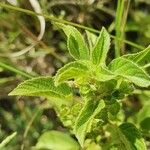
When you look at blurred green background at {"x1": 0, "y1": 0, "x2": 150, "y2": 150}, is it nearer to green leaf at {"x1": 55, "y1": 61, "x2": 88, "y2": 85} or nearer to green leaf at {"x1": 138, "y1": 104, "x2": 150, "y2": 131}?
green leaf at {"x1": 138, "y1": 104, "x2": 150, "y2": 131}

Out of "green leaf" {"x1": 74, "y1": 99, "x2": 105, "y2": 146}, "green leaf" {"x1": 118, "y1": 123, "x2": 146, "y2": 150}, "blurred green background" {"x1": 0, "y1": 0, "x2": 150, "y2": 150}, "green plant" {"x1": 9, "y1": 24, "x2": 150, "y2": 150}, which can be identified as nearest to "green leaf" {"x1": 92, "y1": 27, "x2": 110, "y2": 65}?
"green plant" {"x1": 9, "y1": 24, "x2": 150, "y2": 150}

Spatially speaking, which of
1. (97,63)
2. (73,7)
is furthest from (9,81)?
(97,63)

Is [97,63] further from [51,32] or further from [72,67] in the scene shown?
[51,32]

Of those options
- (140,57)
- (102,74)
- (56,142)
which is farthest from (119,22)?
(56,142)

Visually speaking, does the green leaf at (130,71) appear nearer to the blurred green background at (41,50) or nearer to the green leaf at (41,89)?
the green leaf at (41,89)

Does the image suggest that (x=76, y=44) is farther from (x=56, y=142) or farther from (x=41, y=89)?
(x=56, y=142)
